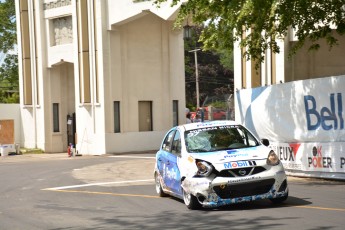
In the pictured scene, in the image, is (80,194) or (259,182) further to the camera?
(80,194)

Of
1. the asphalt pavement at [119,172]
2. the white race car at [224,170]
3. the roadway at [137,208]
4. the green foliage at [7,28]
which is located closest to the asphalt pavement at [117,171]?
the asphalt pavement at [119,172]

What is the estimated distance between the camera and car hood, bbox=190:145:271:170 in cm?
1076

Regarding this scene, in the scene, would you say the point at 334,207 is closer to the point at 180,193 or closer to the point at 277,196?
the point at 277,196

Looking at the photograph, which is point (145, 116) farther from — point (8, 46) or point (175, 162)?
point (175, 162)

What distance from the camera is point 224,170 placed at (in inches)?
421

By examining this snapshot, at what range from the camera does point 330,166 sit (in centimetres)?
1520

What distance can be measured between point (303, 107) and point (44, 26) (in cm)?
2395

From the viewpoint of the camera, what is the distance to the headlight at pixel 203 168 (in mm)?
10734

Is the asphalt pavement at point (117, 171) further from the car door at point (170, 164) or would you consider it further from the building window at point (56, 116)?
the building window at point (56, 116)

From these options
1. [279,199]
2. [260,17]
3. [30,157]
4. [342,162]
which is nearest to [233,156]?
[279,199]

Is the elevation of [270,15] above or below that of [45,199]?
above

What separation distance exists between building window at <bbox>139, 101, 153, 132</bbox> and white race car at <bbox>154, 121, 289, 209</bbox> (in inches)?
852

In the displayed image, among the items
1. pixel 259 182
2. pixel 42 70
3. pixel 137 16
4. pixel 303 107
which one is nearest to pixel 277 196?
pixel 259 182

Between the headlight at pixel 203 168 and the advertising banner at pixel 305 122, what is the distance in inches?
204
